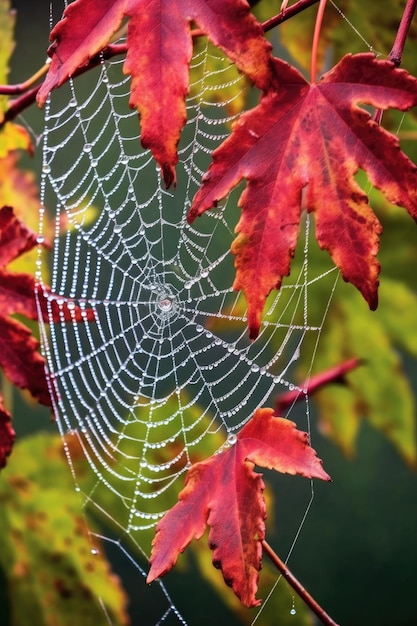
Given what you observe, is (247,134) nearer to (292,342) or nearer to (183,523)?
(183,523)

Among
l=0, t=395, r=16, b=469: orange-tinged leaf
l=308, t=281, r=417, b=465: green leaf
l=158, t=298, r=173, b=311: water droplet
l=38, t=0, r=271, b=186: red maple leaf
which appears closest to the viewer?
l=38, t=0, r=271, b=186: red maple leaf

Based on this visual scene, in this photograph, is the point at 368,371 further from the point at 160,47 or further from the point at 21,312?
the point at 160,47

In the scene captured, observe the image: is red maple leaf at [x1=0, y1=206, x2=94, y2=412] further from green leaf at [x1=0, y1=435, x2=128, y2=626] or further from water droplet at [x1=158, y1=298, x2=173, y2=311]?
green leaf at [x1=0, y1=435, x2=128, y2=626]

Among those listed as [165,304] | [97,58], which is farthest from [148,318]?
[97,58]

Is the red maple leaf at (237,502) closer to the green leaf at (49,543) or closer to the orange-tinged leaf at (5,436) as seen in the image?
the orange-tinged leaf at (5,436)

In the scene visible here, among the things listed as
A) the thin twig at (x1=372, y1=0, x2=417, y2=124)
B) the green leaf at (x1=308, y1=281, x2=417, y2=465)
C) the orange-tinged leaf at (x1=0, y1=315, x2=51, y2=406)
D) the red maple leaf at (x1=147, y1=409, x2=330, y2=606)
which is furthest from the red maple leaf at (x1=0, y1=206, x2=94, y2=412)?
the green leaf at (x1=308, y1=281, x2=417, y2=465)

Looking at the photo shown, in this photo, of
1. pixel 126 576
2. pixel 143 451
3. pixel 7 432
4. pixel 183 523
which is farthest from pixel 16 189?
pixel 126 576
